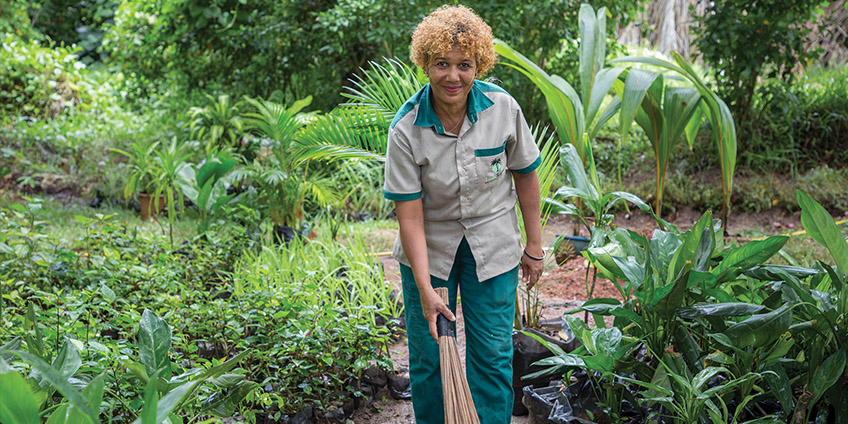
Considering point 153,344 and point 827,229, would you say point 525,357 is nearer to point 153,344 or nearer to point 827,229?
point 827,229

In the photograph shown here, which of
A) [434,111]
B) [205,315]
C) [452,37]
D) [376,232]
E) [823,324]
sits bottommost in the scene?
[376,232]

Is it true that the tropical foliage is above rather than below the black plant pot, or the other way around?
above

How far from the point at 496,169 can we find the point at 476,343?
0.57 metres

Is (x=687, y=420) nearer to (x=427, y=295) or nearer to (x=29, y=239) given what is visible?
(x=427, y=295)

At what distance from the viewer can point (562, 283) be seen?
13.5ft

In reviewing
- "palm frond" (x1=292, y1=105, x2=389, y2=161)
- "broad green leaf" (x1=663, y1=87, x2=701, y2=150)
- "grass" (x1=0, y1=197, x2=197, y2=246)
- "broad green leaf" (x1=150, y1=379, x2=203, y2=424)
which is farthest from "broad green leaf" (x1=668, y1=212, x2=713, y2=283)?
"grass" (x1=0, y1=197, x2=197, y2=246)

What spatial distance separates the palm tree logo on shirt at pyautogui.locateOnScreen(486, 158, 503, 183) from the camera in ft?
6.68

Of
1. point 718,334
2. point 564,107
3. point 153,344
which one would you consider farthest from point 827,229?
point 153,344

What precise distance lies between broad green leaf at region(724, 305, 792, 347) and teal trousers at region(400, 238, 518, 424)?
666 mm

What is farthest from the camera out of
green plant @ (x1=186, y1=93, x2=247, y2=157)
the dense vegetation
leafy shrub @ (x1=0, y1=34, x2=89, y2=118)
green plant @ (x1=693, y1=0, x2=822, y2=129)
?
leafy shrub @ (x1=0, y1=34, x2=89, y2=118)

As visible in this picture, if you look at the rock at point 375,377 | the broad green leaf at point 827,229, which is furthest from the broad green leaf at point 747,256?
the rock at point 375,377

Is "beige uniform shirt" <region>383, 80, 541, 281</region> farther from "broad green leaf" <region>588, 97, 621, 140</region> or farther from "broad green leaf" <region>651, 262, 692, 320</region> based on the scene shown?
"broad green leaf" <region>588, 97, 621, 140</region>

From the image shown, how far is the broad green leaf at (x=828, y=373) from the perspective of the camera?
6.21 feet

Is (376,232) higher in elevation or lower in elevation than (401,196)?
lower
